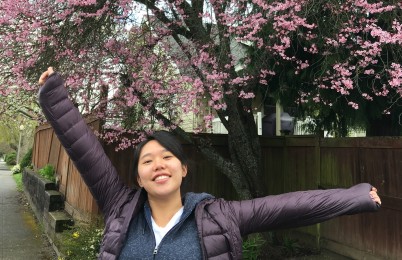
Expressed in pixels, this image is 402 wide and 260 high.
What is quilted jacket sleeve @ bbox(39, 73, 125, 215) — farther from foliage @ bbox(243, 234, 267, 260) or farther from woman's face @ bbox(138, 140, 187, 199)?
foliage @ bbox(243, 234, 267, 260)

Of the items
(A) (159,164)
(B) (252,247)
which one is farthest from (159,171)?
(B) (252,247)

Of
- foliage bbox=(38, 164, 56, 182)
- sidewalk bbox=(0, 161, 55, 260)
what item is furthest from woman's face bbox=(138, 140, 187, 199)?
foliage bbox=(38, 164, 56, 182)

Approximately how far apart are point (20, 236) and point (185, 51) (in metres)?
5.21

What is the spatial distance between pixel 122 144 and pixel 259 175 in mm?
2011

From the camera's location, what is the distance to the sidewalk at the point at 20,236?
6.31 m

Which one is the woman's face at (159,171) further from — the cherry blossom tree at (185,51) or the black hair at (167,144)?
the cherry blossom tree at (185,51)

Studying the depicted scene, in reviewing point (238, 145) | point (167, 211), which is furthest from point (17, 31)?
point (167, 211)

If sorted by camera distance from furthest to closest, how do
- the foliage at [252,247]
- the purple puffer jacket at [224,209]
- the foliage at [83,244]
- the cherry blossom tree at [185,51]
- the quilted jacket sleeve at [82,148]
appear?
the foliage at [252,247], the foliage at [83,244], the cherry blossom tree at [185,51], the quilted jacket sleeve at [82,148], the purple puffer jacket at [224,209]

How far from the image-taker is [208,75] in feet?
13.3

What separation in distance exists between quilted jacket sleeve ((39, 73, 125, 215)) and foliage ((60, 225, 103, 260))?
3.05 m

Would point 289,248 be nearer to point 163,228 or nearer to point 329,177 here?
point 329,177

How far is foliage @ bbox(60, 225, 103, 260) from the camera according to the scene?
15.7 feet

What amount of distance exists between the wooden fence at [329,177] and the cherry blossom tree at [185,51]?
2.74 feet

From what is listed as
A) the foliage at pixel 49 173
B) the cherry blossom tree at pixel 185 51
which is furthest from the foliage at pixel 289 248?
the foliage at pixel 49 173
